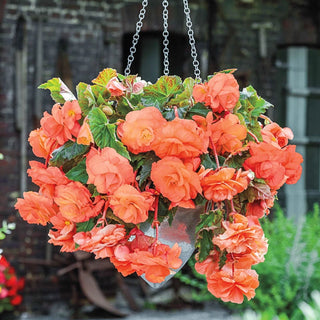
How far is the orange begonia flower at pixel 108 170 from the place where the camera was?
55.2 inches

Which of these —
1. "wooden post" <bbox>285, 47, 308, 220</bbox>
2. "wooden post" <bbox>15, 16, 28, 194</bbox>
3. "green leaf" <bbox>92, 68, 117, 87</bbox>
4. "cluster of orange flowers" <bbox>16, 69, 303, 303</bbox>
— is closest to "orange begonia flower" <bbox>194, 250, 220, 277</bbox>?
"cluster of orange flowers" <bbox>16, 69, 303, 303</bbox>

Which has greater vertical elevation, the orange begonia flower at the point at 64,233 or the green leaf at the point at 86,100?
the green leaf at the point at 86,100

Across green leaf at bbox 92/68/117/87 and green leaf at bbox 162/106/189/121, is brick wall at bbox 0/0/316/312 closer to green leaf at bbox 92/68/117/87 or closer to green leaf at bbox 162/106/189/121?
green leaf at bbox 92/68/117/87

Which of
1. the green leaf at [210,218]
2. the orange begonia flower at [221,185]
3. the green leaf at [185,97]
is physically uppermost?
the green leaf at [185,97]

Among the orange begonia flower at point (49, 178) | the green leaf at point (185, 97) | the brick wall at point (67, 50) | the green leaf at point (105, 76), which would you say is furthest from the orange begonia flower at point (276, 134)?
the brick wall at point (67, 50)

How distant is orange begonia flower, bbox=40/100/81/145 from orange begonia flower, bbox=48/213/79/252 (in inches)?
7.8

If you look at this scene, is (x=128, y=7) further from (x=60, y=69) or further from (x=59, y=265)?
(x=59, y=265)

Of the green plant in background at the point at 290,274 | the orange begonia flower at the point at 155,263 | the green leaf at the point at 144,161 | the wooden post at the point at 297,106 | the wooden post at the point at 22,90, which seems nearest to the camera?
the orange begonia flower at the point at 155,263

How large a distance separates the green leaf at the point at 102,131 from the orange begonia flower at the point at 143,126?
0.04 metres

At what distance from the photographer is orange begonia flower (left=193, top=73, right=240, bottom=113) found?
153cm

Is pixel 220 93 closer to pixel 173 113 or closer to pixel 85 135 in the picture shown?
pixel 173 113

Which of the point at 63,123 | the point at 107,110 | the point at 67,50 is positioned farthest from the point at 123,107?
the point at 67,50

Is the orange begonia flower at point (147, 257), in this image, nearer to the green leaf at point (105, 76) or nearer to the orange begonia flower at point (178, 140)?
the orange begonia flower at point (178, 140)

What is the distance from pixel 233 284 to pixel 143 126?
0.45 metres
